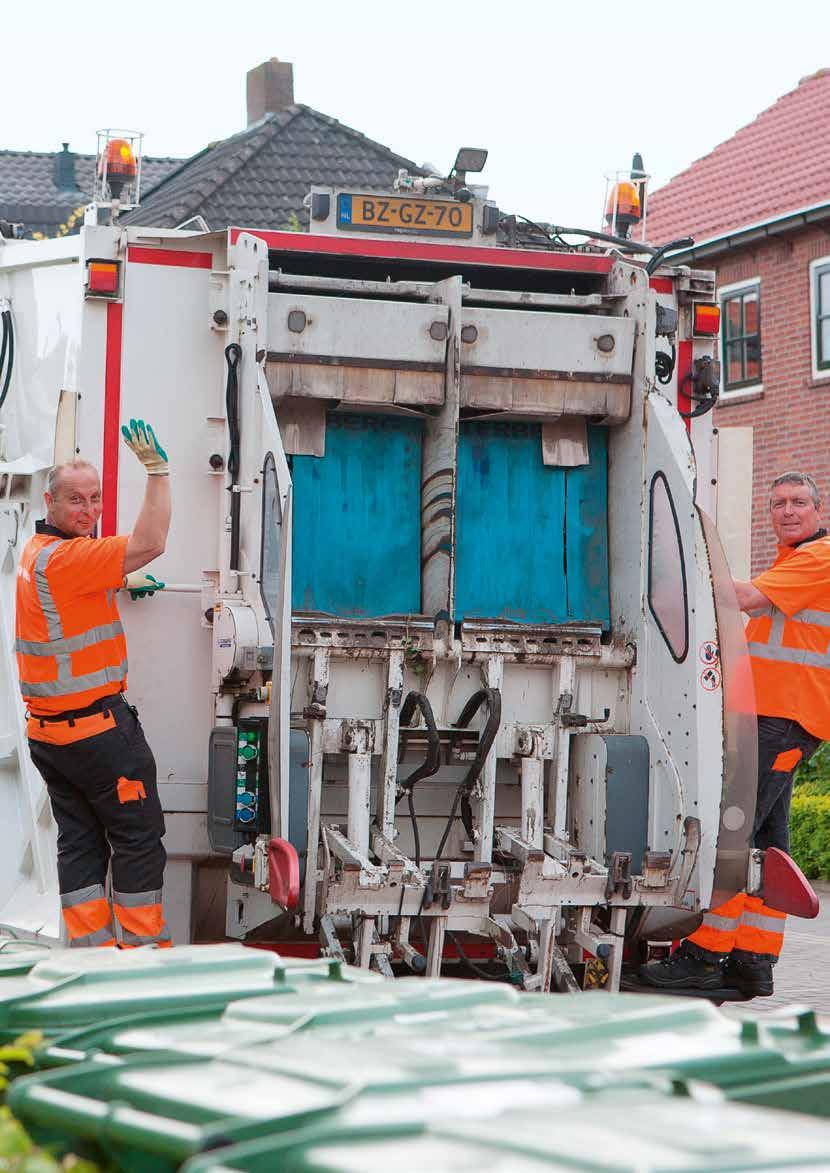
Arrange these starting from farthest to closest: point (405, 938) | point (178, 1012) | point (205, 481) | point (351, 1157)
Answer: point (205, 481) < point (405, 938) < point (178, 1012) < point (351, 1157)

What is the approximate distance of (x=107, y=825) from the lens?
548 centimetres

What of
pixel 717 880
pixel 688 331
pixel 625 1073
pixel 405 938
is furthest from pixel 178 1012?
pixel 688 331

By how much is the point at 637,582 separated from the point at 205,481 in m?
1.43

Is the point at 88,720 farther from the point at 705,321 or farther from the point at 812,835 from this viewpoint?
the point at 812,835

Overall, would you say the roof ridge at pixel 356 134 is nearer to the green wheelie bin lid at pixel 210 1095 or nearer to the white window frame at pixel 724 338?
the white window frame at pixel 724 338

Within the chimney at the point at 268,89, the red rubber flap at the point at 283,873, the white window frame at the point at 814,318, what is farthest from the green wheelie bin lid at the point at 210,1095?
the chimney at the point at 268,89

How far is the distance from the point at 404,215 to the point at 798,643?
198 centimetres

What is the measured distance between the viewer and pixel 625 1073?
182 cm

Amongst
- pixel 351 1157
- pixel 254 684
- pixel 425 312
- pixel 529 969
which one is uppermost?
pixel 425 312

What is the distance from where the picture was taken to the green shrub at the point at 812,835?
12.2 meters

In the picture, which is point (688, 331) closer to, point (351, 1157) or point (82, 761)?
point (82, 761)

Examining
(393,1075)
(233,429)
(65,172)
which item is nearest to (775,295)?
(65,172)

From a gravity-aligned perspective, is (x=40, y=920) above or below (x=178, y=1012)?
below

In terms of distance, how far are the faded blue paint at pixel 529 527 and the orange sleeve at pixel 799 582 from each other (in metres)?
0.59
